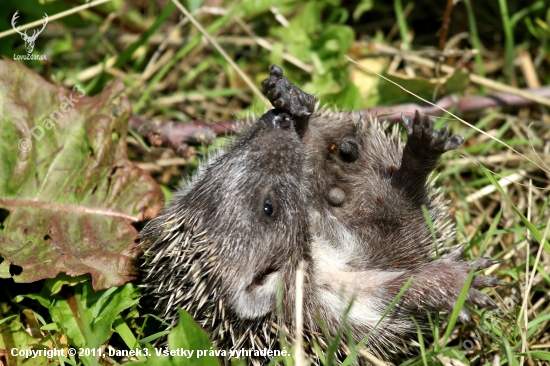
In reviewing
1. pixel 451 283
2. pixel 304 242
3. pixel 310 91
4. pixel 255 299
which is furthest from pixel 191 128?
pixel 451 283

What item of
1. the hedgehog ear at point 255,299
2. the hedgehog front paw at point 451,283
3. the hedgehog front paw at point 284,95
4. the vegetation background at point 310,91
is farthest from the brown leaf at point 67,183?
the hedgehog front paw at point 451,283

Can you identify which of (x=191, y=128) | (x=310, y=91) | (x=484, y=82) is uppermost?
(x=191, y=128)

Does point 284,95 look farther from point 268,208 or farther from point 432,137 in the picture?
point 432,137

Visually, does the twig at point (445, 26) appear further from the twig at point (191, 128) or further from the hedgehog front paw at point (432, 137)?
the hedgehog front paw at point (432, 137)

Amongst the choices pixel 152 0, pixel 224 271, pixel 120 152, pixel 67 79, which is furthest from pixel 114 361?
pixel 152 0

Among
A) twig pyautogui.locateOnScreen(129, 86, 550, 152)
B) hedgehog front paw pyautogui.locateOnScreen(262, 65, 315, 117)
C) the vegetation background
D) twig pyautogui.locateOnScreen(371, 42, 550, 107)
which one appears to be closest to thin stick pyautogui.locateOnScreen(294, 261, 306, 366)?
the vegetation background

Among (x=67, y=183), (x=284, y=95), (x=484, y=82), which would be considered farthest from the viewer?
(x=484, y=82)

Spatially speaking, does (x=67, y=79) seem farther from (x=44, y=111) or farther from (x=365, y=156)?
(x=365, y=156)
